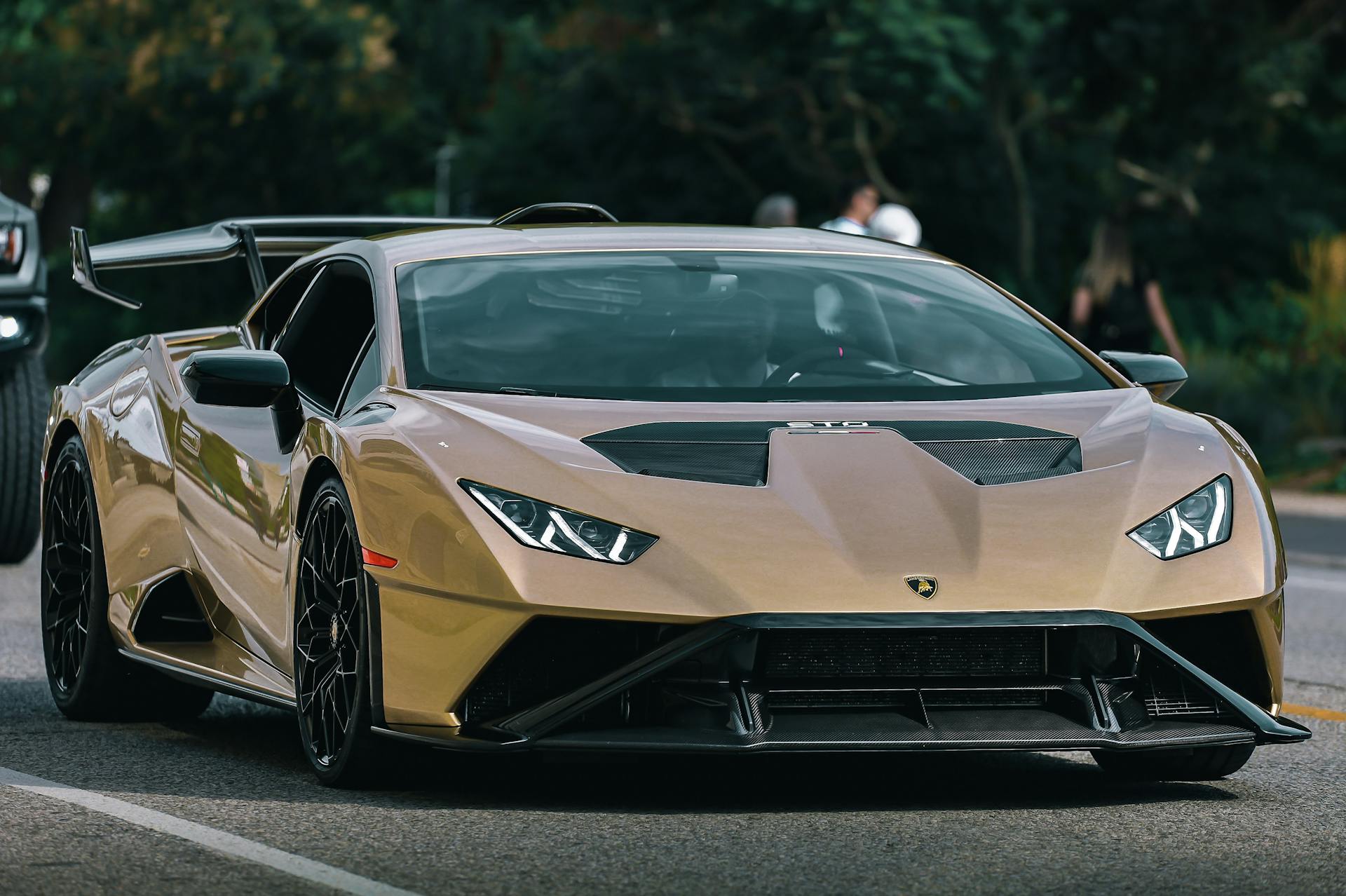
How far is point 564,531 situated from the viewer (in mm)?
5363

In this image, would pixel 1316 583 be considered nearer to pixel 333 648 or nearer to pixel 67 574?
pixel 67 574

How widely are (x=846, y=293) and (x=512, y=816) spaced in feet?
6.39

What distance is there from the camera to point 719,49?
41.7 meters

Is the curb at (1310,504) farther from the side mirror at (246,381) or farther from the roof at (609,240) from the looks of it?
the side mirror at (246,381)

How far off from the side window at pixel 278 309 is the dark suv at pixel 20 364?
3931mm

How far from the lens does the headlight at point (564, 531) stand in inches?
210

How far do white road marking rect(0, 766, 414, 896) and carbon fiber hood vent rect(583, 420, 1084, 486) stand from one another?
3.64 ft

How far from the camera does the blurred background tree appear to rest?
125 ft

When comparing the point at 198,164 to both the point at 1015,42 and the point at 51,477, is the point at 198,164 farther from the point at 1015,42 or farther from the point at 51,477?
the point at 51,477

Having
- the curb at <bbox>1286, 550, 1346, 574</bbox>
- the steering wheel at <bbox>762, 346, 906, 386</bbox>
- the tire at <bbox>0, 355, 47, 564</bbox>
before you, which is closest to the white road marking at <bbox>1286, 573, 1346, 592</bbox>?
the curb at <bbox>1286, 550, 1346, 574</bbox>

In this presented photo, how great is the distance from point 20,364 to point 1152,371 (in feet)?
20.4

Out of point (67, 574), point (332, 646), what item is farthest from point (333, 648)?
point (67, 574)

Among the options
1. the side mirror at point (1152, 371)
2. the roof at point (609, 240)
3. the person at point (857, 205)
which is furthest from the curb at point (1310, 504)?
the roof at point (609, 240)

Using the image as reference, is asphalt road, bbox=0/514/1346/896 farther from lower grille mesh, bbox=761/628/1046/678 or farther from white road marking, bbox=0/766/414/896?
lower grille mesh, bbox=761/628/1046/678
